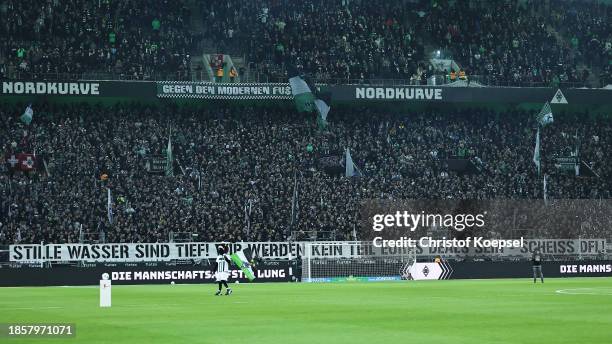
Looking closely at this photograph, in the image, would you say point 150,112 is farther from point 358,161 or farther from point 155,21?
point 358,161

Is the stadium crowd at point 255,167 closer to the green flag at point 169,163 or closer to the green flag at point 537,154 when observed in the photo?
the green flag at point 169,163

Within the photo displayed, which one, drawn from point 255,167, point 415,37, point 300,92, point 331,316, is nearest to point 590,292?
point 331,316

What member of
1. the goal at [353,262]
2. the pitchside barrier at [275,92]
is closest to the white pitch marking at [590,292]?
the goal at [353,262]

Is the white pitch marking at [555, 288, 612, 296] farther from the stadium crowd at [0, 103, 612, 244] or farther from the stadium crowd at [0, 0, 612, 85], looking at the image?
the stadium crowd at [0, 0, 612, 85]

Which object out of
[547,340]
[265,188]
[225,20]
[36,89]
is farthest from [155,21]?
[547,340]

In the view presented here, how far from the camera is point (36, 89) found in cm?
6750

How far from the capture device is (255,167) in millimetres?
66312

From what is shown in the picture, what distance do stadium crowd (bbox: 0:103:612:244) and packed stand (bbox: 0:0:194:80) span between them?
2.54m

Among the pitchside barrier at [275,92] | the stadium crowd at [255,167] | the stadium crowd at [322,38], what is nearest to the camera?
the stadium crowd at [255,167]

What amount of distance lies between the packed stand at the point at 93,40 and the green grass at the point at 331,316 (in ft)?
105

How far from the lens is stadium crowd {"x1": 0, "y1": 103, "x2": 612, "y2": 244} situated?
5984 centimetres

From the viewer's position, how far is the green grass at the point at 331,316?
811 inches

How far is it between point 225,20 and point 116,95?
1052 centimetres

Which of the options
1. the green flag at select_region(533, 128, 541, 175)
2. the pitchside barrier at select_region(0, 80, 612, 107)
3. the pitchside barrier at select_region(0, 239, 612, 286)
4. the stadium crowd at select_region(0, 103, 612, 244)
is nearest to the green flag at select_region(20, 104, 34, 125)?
the stadium crowd at select_region(0, 103, 612, 244)
